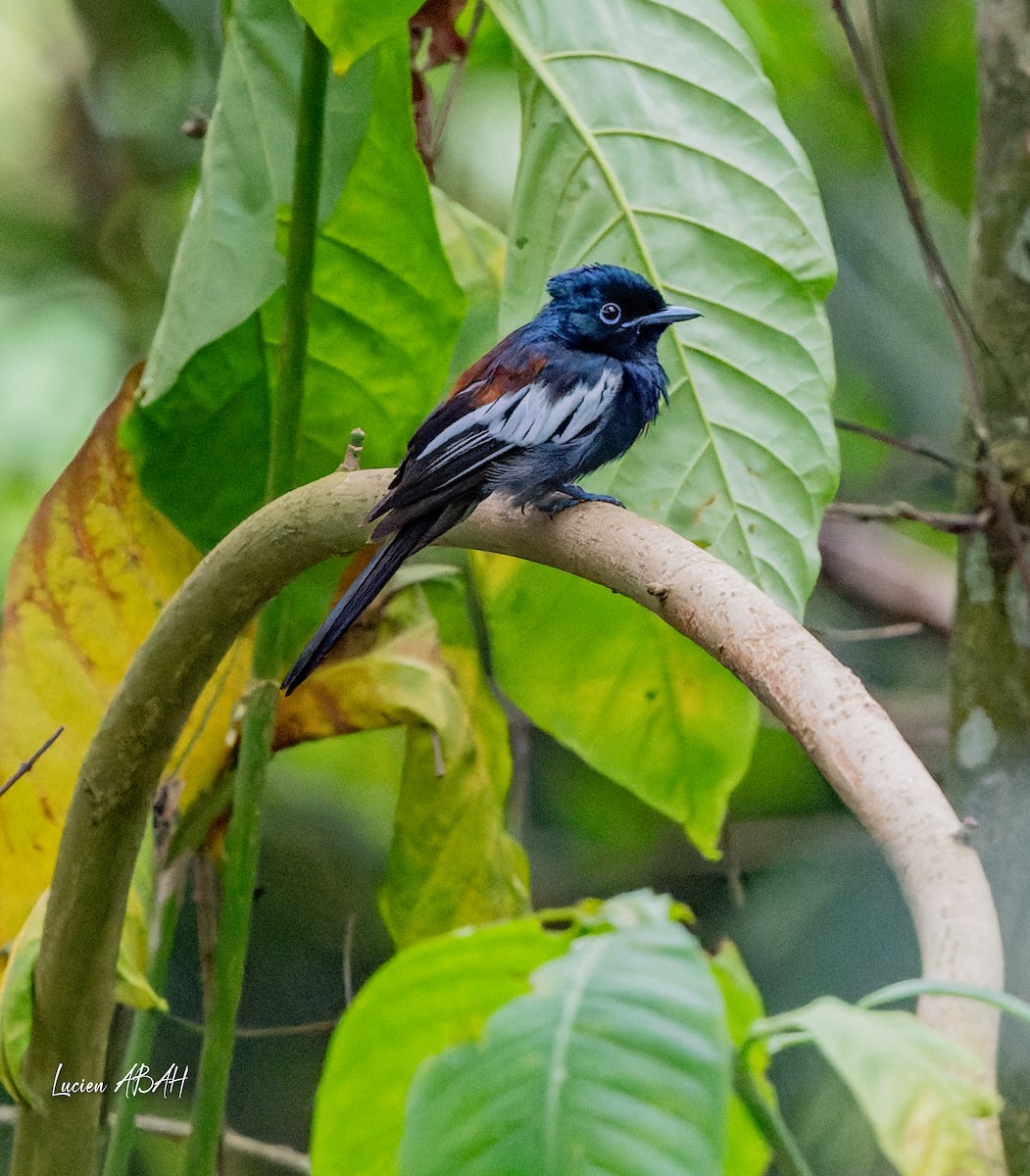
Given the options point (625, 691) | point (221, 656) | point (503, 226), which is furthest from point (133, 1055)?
point (503, 226)

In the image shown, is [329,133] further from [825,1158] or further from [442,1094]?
[825,1158]

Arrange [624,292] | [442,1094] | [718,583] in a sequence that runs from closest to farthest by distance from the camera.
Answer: [442,1094] < [718,583] < [624,292]

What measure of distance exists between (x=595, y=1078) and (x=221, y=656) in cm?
88

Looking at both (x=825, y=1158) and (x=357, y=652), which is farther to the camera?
(x=825, y=1158)

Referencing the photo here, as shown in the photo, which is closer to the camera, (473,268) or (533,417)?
(533,417)

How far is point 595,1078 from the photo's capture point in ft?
1.86

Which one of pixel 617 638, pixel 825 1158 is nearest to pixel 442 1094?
pixel 617 638

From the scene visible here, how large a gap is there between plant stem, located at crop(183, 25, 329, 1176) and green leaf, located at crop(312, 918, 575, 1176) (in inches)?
37.1

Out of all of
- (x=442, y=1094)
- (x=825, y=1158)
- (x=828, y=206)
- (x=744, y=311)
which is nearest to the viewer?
(x=442, y=1094)

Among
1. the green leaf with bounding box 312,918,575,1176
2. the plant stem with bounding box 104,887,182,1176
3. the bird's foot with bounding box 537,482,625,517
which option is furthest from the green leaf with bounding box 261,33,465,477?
the green leaf with bounding box 312,918,575,1176

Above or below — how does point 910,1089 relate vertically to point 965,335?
below

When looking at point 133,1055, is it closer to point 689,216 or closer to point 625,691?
point 625,691

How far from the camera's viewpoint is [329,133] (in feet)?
5.20

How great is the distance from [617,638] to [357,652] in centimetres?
47
